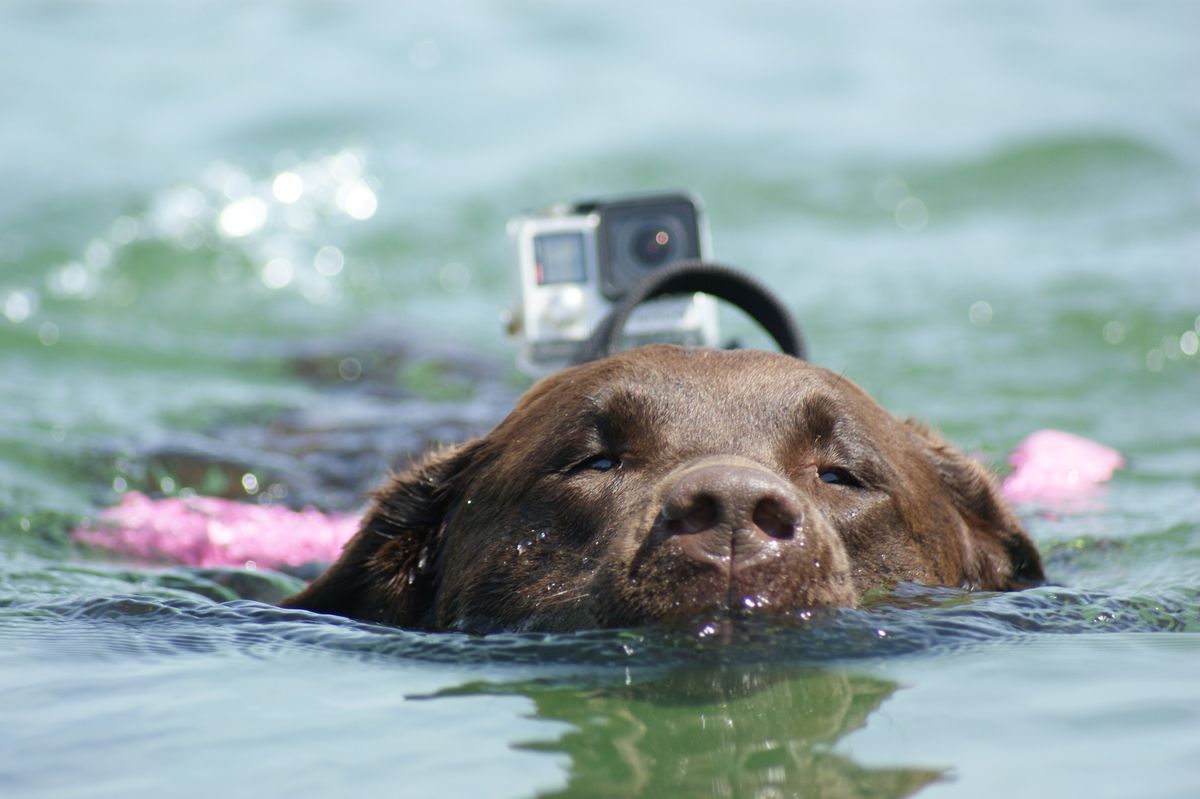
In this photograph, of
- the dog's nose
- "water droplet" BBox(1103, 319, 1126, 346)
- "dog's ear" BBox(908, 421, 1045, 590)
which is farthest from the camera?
"water droplet" BBox(1103, 319, 1126, 346)

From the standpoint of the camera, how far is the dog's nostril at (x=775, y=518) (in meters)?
3.13

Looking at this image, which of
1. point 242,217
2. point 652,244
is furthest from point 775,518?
point 242,217

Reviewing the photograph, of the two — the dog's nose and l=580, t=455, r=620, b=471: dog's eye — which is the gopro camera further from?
the dog's nose

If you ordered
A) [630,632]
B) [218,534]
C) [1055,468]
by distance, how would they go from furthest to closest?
1. [1055,468]
2. [218,534]
3. [630,632]

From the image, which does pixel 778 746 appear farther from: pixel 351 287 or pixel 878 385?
pixel 351 287

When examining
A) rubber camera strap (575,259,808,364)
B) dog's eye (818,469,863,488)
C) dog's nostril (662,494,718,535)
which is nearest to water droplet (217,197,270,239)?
rubber camera strap (575,259,808,364)

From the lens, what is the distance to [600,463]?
3.74m

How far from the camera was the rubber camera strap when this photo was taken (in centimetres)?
488

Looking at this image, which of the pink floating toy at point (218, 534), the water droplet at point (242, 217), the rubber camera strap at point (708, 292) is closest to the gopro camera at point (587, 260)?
the rubber camera strap at point (708, 292)

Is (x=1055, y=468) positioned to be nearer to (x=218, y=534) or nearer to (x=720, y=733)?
(x=218, y=534)

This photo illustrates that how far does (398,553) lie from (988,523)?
178 centimetres

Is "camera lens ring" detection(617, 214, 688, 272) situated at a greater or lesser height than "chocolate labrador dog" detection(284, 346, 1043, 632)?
greater

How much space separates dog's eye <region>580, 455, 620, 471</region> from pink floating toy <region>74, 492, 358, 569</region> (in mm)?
1993

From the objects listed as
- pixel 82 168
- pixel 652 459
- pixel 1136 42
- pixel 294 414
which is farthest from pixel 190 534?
pixel 1136 42
